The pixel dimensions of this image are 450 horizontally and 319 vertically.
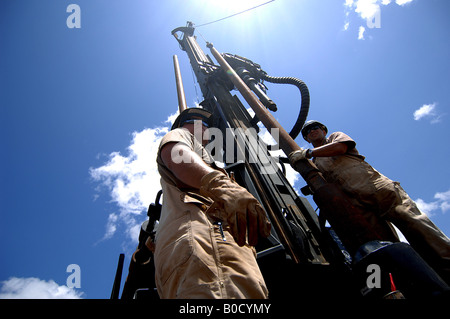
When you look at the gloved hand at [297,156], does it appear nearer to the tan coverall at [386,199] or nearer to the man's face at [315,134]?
the tan coverall at [386,199]

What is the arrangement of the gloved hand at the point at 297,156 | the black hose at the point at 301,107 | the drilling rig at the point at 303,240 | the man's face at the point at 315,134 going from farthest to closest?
the black hose at the point at 301,107
the man's face at the point at 315,134
the gloved hand at the point at 297,156
the drilling rig at the point at 303,240

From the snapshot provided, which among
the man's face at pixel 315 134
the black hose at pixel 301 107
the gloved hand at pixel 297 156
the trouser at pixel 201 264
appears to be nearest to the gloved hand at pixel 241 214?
the trouser at pixel 201 264

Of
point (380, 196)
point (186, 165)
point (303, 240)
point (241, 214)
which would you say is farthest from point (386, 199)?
point (186, 165)

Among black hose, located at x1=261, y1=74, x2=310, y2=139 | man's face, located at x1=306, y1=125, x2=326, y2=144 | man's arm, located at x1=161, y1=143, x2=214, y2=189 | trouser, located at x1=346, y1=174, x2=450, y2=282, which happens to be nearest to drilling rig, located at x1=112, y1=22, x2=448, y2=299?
black hose, located at x1=261, y1=74, x2=310, y2=139

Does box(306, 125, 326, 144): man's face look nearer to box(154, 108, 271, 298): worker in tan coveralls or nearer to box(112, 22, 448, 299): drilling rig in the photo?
Result: box(112, 22, 448, 299): drilling rig

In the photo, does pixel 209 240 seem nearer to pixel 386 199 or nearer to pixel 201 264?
pixel 201 264

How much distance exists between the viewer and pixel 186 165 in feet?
3.93

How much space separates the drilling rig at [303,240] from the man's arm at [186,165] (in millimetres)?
911

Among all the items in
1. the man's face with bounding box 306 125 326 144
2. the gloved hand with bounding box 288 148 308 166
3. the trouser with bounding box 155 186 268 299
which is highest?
the man's face with bounding box 306 125 326 144

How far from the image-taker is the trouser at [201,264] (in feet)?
2.87

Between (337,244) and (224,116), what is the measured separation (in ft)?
9.02

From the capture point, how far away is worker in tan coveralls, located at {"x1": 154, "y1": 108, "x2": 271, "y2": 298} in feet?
2.91

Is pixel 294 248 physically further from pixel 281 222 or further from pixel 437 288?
pixel 437 288

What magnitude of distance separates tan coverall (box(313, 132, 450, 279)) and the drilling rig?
21cm
